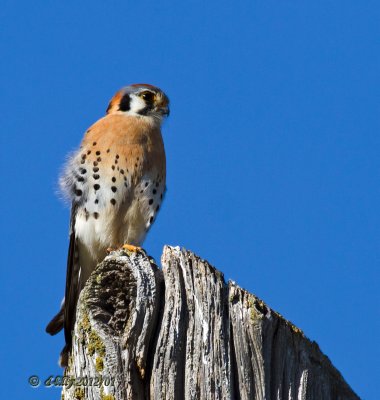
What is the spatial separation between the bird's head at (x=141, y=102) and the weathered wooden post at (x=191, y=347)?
13.0 feet

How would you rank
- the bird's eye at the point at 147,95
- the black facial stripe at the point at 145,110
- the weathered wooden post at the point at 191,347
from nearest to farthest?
the weathered wooden post at the point at 191,347 → the black facial stripe at the point at 145,110 → the bird's eye at the point at 147,95

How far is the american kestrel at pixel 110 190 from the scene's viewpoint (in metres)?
7.09

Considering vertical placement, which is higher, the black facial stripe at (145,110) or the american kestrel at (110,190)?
the black facial stripe at (145,110)

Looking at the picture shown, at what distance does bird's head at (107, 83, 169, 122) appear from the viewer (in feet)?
26.2

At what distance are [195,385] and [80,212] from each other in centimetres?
368

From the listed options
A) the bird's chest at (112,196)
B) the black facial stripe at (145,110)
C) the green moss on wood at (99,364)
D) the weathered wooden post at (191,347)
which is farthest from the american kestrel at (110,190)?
the green moss on wood at (99,364)

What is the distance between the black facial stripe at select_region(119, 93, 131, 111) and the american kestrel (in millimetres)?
549

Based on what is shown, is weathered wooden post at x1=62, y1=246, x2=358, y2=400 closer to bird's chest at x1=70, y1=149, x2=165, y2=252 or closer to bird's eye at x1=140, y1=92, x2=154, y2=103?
bird's chest at x1=70, y1=149, x2=165, y2=252

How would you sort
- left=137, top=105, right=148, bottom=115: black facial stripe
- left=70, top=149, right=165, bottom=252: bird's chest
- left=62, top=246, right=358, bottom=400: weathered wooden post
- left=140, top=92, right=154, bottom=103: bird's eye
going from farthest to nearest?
left=140, top=92, right=154, bottom=103: bird's eye < left=137, top=105, right=148, bottom=115: black facial stripe < left=70, top=149, right=165, bottom=252: bird's chest < left=62, top=246, right=358, bottom=400: weathered wooden post

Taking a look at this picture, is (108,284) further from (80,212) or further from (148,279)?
(80,212)

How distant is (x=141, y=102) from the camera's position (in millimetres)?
8141

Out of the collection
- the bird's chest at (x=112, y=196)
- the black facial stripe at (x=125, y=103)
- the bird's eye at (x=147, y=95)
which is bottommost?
the bird's chest at (x=112, y=196)

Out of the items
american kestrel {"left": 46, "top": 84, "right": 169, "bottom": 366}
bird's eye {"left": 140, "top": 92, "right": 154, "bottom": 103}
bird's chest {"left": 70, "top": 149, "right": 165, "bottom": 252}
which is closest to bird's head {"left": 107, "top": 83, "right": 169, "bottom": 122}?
bird's eye {"left": 140, "top": 92, "right": 154, "bottom": 103}

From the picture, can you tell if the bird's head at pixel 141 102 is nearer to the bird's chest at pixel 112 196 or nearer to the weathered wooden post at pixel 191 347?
the bird's chest at pixel 112 196
